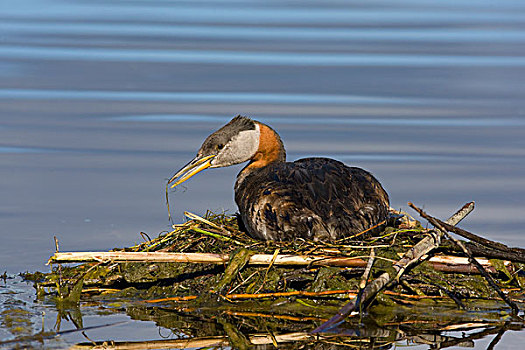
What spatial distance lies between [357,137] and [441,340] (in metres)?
6.36

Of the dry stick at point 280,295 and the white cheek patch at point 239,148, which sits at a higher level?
the white cheek patch at point 239,148

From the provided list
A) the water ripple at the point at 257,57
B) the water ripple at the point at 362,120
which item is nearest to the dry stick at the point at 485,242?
the water ripple at the point at 362,120

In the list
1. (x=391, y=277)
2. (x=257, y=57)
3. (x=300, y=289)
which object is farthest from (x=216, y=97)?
(x=391, y=277)

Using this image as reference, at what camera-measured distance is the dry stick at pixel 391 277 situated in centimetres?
607

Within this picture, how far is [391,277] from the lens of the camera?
6508 millimetres

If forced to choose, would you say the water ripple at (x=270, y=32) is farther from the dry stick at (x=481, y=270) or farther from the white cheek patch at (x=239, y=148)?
the dry stick at (x=481, y=270)

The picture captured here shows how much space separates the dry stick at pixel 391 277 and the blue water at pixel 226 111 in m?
0.88

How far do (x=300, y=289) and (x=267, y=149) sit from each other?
7.68 ft

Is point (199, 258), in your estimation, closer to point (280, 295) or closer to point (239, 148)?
point (280, 295)

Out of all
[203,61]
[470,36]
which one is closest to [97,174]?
[203,61]

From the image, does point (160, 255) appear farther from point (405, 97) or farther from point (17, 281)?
point (405, 97)

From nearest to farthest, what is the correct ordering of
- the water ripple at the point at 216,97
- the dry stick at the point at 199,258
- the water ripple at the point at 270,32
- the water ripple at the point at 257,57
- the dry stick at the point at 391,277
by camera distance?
the dry stick at the point at 391,277 → the dry stick at the point at 199,258 → the water ripple at the point at 216,97 → the water ripple at the point at 257,57 → the water ripple at the point at 270,32

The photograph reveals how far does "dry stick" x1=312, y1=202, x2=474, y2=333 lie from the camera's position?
19.9ft

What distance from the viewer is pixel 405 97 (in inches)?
580
